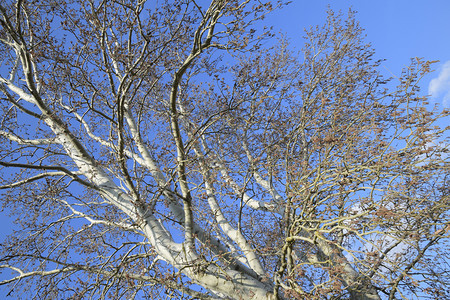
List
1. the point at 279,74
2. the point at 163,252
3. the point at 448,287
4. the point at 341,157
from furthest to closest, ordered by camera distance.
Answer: the point at 279,74 → the point at 448,287 → the point at 163,252 → the point at 341,157

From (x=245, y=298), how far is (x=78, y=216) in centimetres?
389

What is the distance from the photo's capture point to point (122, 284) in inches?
231

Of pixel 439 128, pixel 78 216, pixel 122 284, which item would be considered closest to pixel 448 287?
pixel 439 128

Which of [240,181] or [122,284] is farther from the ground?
[240,181]

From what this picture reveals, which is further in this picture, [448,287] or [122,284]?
[122,284]

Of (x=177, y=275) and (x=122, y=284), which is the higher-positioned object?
(x=122, y=284)

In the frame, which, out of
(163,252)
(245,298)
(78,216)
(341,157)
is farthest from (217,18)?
(78,216)

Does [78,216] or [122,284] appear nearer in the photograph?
[122,284]

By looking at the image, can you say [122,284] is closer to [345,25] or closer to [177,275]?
[177,275]

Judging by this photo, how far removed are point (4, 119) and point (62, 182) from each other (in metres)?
1.74

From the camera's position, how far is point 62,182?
6.09 metres

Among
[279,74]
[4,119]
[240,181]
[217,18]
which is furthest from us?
[279,74]

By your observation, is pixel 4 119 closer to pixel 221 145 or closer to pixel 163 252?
pixel 163 252

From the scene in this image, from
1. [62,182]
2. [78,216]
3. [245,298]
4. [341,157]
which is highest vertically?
[62,182]
